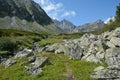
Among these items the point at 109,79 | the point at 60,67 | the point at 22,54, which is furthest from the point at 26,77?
the point at 22,54

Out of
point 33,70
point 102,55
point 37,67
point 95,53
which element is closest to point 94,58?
point 102,55

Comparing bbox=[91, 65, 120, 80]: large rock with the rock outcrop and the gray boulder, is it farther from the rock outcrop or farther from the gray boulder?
the gray boulder

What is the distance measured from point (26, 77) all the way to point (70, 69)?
8970 millimetres

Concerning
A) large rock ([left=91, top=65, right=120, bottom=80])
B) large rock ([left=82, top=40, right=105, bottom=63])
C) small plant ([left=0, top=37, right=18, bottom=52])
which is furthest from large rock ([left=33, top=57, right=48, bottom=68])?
small plant ([left=0, top=37, right=18, bottom=52])

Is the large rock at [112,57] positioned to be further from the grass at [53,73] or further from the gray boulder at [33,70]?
the gray boulder at [33,70]

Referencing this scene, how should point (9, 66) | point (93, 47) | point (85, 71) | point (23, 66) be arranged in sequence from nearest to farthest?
point (85, 71)
point (23, 66)
point (9, 66)
point (93, 47)

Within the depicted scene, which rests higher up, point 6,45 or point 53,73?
point 6,45

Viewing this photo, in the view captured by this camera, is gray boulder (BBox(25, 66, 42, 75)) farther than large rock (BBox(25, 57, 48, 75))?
No

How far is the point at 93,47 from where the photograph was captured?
189 feet

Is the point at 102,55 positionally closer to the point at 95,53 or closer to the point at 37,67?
the point at 95,53

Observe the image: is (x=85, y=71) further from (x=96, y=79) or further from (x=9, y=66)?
(x=9, y=66)

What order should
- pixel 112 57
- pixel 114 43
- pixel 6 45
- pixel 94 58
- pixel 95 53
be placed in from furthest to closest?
1. pixel 6 45
2. pixel 114 43
3. pixel 95 53
4. pixel 94 58
5. pixel 112 57

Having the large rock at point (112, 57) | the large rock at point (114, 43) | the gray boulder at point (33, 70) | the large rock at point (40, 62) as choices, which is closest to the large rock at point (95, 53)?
the large rock at point (112, 57)

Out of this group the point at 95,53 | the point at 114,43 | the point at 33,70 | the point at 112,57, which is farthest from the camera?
the point at 114,43
